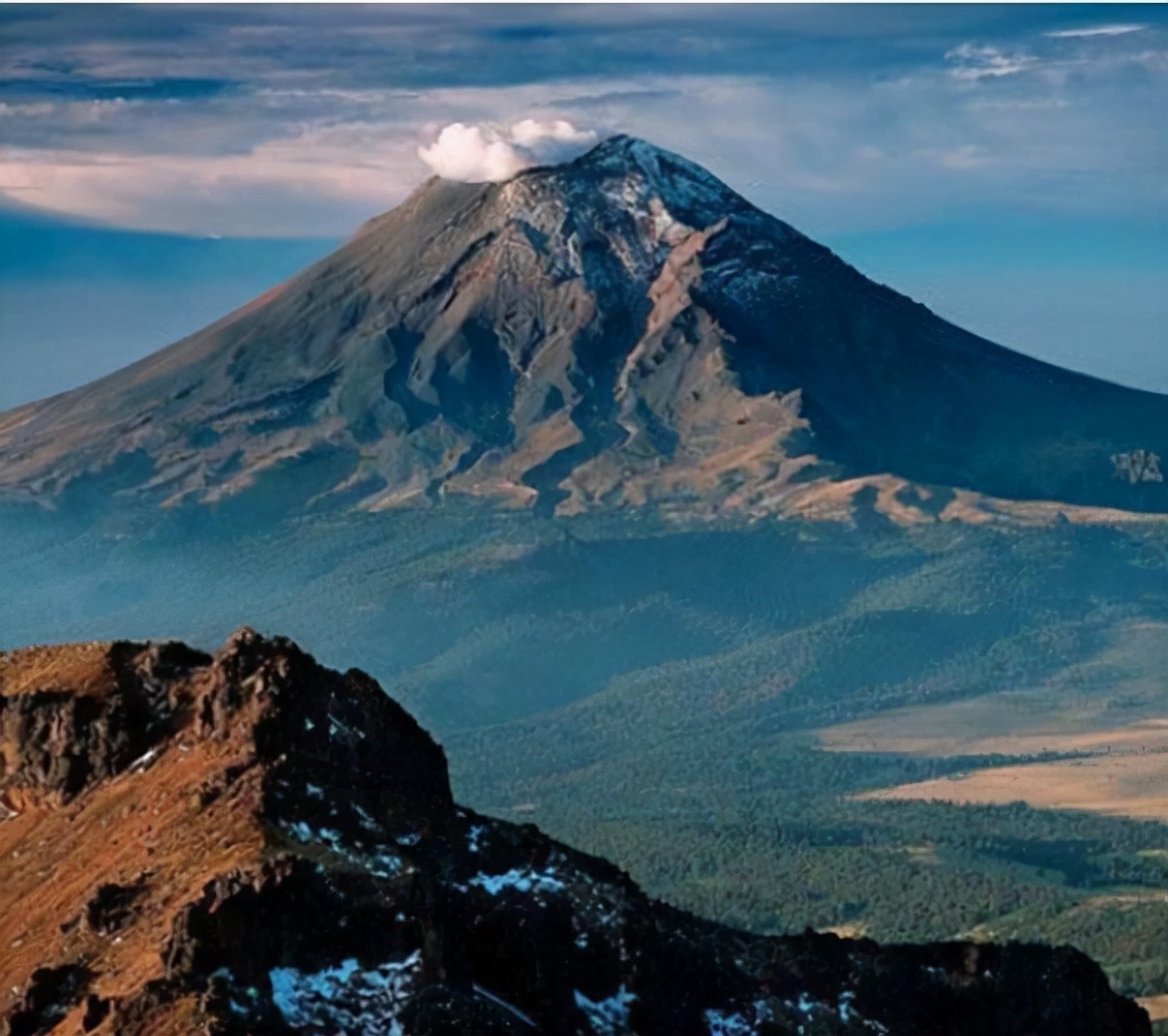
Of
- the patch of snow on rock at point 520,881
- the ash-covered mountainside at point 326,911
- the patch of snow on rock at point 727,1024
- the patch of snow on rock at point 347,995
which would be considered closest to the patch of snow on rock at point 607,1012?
the ash-covered mountainside at point 326,911

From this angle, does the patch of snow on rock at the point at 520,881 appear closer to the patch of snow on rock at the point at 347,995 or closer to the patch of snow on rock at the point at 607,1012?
the patch of snow on rock at the point at 607,1012

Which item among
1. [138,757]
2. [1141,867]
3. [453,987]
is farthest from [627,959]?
[1141,867]

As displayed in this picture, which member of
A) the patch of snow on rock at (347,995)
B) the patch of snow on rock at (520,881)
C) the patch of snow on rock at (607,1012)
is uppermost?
the patch of snow on rock at (520,881)

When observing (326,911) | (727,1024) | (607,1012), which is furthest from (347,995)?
(727,1024)

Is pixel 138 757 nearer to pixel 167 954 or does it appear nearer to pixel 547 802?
pixel 167 954

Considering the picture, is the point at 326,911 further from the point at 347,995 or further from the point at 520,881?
the point at 520,881

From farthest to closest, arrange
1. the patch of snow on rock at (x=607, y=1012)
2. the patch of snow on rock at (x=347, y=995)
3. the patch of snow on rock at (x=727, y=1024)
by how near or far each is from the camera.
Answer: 1. the patch of snow on rock at (x=727, y=1024)
2. the patch of snow on rock at (x=607, y=1012)
3. the patch of snow on rock at (x=347, y=995)

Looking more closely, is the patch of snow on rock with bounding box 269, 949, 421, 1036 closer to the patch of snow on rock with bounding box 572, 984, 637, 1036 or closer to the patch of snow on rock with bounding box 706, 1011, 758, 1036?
the patch of snow on rock with bounding box 572, 984, 637, 1036

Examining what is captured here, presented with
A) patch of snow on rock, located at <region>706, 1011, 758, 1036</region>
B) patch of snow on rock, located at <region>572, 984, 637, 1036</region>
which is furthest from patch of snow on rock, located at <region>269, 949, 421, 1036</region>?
patch of snow on rock, located at <region>706, 1011, 758, 1036</region>

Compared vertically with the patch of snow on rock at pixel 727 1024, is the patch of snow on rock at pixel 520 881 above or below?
above
